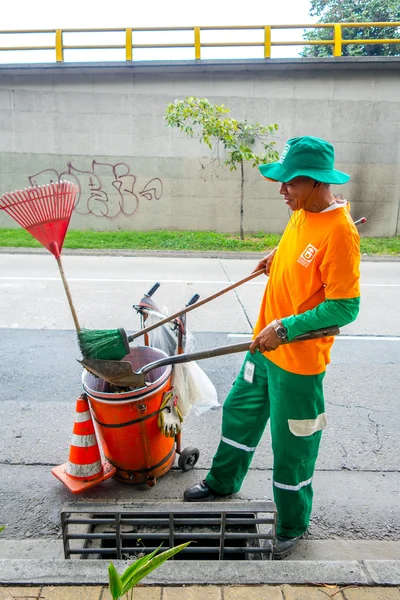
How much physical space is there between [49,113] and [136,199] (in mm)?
3294

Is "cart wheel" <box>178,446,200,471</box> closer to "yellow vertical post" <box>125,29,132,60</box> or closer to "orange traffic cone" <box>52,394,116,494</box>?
"orange traffic cone" <box>52,394,116,494</box>

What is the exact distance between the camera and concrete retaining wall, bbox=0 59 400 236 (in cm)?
1310

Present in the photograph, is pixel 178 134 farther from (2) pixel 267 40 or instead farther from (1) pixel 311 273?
(1) pixel 311 273

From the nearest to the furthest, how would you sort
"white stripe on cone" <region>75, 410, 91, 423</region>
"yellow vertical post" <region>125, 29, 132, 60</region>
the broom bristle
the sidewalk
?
the sidewalk
the broom bristle
"white stripe on cone" <region>75, 410, 91, 423</region>
"yellow vertical post" <region>125, 29, 132, 60</region>

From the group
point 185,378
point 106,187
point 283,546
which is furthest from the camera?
point 106,187

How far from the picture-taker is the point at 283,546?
96.1 inches

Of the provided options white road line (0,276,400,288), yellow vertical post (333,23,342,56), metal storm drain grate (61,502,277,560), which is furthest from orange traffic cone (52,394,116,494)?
yellow vertical post (333,23,342,56)

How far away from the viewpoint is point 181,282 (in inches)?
328

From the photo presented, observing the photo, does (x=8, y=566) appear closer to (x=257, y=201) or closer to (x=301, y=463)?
(x=301, y=463)

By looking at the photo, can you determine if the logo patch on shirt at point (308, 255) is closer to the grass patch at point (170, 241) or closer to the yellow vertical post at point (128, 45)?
the grass patch at point (170, 241)

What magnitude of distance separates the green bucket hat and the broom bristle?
108 centimetres

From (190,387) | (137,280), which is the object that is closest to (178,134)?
(137,280)

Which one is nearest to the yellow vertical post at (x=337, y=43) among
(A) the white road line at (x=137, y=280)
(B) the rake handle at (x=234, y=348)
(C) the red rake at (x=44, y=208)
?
(A) the white road line at (x=137, y=280)

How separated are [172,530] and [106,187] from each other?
12.6 metres
